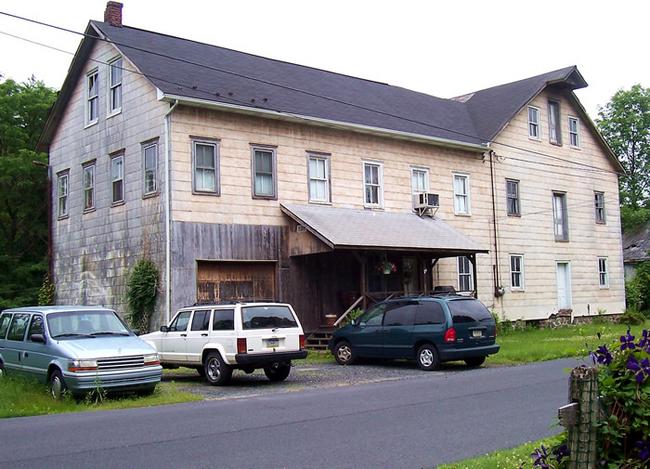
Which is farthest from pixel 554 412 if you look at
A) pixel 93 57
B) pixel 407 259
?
pixel 93 57

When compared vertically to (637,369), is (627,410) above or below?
below

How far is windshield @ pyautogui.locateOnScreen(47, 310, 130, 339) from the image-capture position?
1392 cm

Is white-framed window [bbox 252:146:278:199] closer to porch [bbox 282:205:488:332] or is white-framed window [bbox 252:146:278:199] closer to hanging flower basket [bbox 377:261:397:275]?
porch [bbox 282:205:488:332]

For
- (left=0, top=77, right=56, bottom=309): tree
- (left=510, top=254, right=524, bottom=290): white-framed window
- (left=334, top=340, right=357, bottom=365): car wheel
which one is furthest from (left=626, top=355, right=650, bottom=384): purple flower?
(left=0, top=77, right=56, bottom=309): tree

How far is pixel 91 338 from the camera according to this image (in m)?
13.8

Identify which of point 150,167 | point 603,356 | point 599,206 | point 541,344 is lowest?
point 541,344

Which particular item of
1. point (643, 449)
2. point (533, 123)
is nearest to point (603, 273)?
point (533, 123)

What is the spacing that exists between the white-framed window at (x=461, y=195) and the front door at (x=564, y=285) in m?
6.26

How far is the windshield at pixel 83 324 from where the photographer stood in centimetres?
1392

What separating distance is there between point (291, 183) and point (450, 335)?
8.31 meters

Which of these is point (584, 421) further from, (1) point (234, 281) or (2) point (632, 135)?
(2) point (632, 135)

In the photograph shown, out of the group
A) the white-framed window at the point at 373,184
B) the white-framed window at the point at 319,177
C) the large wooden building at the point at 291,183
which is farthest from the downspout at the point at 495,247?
the white-framed window at the point at 319,177

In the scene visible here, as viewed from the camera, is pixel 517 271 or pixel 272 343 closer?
pixel 272 343

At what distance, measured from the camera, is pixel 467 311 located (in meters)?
17.7
